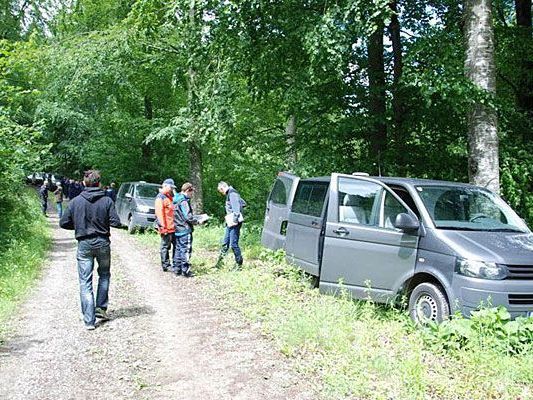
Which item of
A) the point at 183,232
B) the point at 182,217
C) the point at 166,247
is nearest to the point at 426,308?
the point at 183,232

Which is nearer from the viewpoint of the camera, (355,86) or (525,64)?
(525,64)

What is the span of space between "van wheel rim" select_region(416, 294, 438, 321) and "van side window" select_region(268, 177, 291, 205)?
3871 mm

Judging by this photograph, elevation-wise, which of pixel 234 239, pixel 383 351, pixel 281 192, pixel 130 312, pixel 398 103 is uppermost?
pixel 398 103

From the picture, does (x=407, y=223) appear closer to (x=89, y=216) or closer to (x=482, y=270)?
(x=482, y=270)

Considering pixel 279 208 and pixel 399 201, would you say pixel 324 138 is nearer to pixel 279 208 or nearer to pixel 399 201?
pixel 279 208

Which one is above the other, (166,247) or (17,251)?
(166,247)

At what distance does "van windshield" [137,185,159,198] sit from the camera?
18156 mm

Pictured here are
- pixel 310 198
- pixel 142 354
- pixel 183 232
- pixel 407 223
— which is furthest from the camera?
pixel 183 232

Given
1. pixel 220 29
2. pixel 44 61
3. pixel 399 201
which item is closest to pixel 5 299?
pixel 399 201

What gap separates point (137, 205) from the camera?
1745 centimetres

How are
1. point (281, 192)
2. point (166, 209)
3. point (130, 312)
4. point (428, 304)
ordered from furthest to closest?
point (166, 209) → point (281, 192) → point (130, 312) → point (428, 304)

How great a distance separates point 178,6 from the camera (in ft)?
35.5

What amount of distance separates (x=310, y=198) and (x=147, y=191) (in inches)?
438

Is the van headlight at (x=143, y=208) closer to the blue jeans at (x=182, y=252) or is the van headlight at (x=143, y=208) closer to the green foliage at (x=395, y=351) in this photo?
the blue jeans at (x=182, y=252)
